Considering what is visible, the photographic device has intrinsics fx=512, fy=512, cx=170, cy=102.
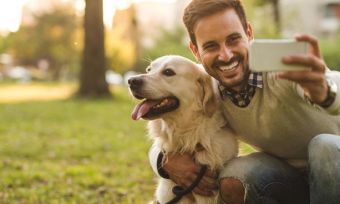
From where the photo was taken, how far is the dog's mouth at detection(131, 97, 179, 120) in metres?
3.14

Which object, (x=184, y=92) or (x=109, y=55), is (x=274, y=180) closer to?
(x=184, y=92)

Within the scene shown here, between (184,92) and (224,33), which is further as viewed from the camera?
(184,92)

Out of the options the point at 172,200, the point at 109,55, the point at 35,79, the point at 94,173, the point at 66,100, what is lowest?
the point at 35,79

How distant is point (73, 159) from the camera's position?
6.45 meters

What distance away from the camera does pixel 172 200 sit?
126 inches

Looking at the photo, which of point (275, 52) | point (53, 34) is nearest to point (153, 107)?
point (275, 52)

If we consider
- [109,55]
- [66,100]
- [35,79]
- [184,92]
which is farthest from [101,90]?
[35,79]

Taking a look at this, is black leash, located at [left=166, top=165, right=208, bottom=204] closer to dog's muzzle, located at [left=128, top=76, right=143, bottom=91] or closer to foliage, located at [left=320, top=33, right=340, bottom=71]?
dog's muzzle, located at [left=128, top=76, right=143, bottom=91]

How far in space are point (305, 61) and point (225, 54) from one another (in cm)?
89

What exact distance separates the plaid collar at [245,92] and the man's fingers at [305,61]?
76cm

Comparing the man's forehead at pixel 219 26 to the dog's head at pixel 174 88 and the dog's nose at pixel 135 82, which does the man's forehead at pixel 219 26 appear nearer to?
the dog's head at pixel 174 88

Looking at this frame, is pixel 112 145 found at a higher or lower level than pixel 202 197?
lower

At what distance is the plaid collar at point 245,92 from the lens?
284 cm

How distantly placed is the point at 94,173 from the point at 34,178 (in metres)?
0.63
